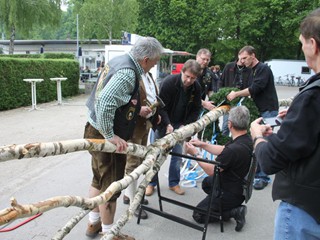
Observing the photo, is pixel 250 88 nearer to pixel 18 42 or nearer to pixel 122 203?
pixel 122 203

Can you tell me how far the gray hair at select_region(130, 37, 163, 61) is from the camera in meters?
2.93

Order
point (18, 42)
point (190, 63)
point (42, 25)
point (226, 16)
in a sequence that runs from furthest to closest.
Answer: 1. point (18, 42)
2. point (226, 16)
3. point (42, 25)
4. point (190, 63)

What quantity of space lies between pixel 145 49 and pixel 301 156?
1.67m

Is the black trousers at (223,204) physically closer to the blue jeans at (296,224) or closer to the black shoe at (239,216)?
the black shoe at (239,216)

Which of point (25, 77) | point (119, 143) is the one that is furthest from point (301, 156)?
point (25, 77)

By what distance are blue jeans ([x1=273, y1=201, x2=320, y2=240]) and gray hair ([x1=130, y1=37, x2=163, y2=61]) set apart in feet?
5.43

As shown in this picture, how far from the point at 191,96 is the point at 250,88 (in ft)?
2.85

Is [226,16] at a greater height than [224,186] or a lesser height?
greater

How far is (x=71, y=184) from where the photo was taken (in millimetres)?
5070

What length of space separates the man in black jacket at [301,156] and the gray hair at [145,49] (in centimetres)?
142

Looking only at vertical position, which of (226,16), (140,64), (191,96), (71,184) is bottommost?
(71,184)

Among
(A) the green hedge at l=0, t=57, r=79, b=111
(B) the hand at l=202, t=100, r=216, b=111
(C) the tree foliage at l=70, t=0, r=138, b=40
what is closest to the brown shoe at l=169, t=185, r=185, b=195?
(B) the hand at l=202, t=100, r=216, b=111

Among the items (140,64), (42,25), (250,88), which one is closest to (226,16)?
(42,25)

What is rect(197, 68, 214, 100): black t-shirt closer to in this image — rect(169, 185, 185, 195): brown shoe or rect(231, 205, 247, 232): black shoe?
rect(169, 185, 185, 195): brown shoe
